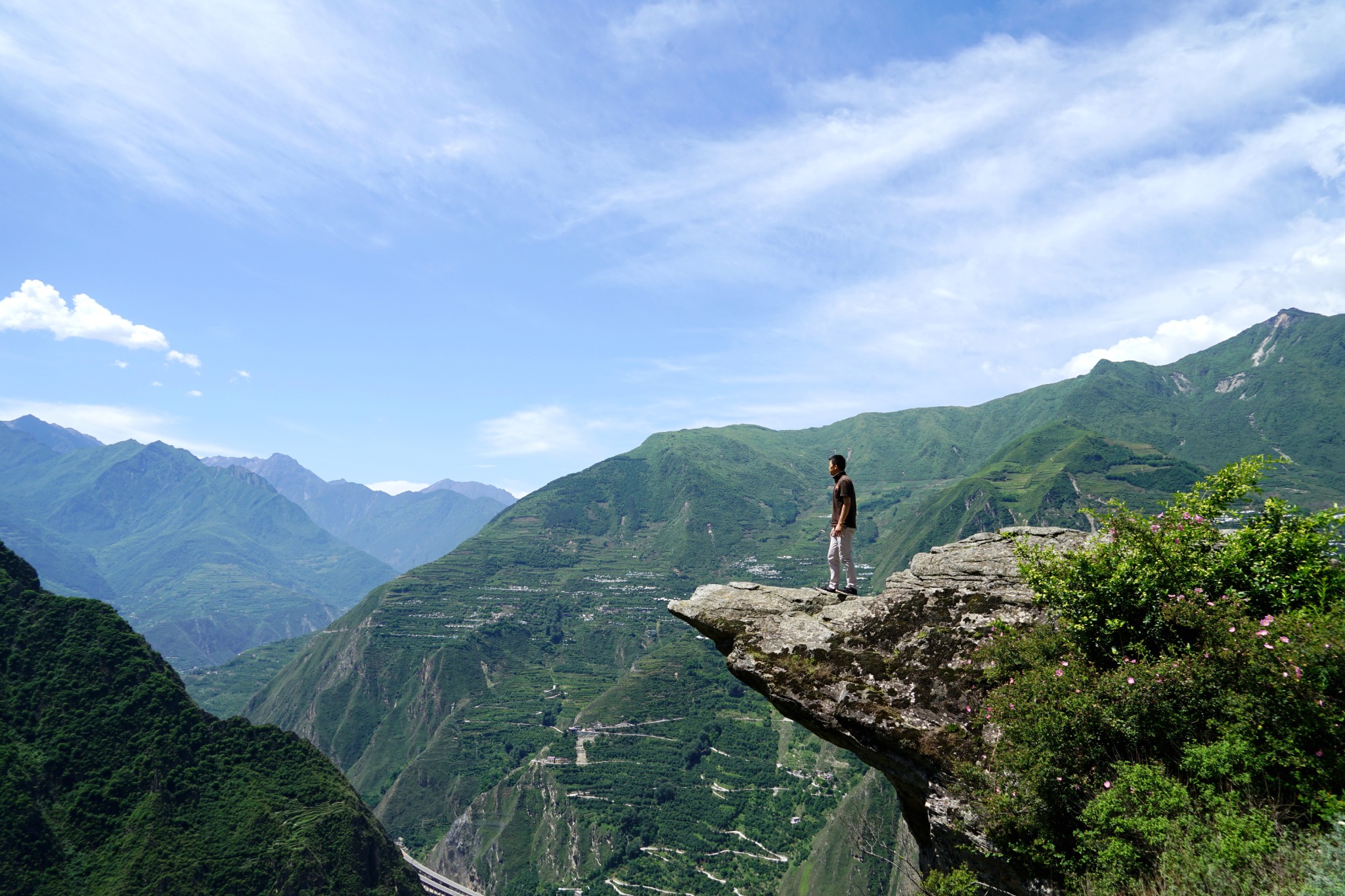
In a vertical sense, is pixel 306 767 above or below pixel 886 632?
below

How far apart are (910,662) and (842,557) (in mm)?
3724

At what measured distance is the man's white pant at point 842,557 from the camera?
16.2 meters

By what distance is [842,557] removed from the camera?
17.0 m

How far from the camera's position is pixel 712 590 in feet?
63.3

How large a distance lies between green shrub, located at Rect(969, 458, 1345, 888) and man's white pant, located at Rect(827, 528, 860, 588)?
15.0 feet

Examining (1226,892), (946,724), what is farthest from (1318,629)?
(946,724)

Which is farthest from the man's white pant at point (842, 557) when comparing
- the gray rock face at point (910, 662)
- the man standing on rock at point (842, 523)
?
the gray rock face at point (910, 662)

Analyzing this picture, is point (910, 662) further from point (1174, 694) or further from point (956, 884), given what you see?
point (1174, 694)

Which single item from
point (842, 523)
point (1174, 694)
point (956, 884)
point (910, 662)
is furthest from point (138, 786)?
point (1174, 694)

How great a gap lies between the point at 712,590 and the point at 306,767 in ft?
401

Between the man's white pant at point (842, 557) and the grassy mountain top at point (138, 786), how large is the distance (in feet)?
359

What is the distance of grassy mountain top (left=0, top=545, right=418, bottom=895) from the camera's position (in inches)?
3280

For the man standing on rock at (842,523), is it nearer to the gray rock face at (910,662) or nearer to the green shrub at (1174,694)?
the gray rock face at (910,662)

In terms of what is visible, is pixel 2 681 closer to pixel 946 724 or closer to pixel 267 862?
pixel 267 862
